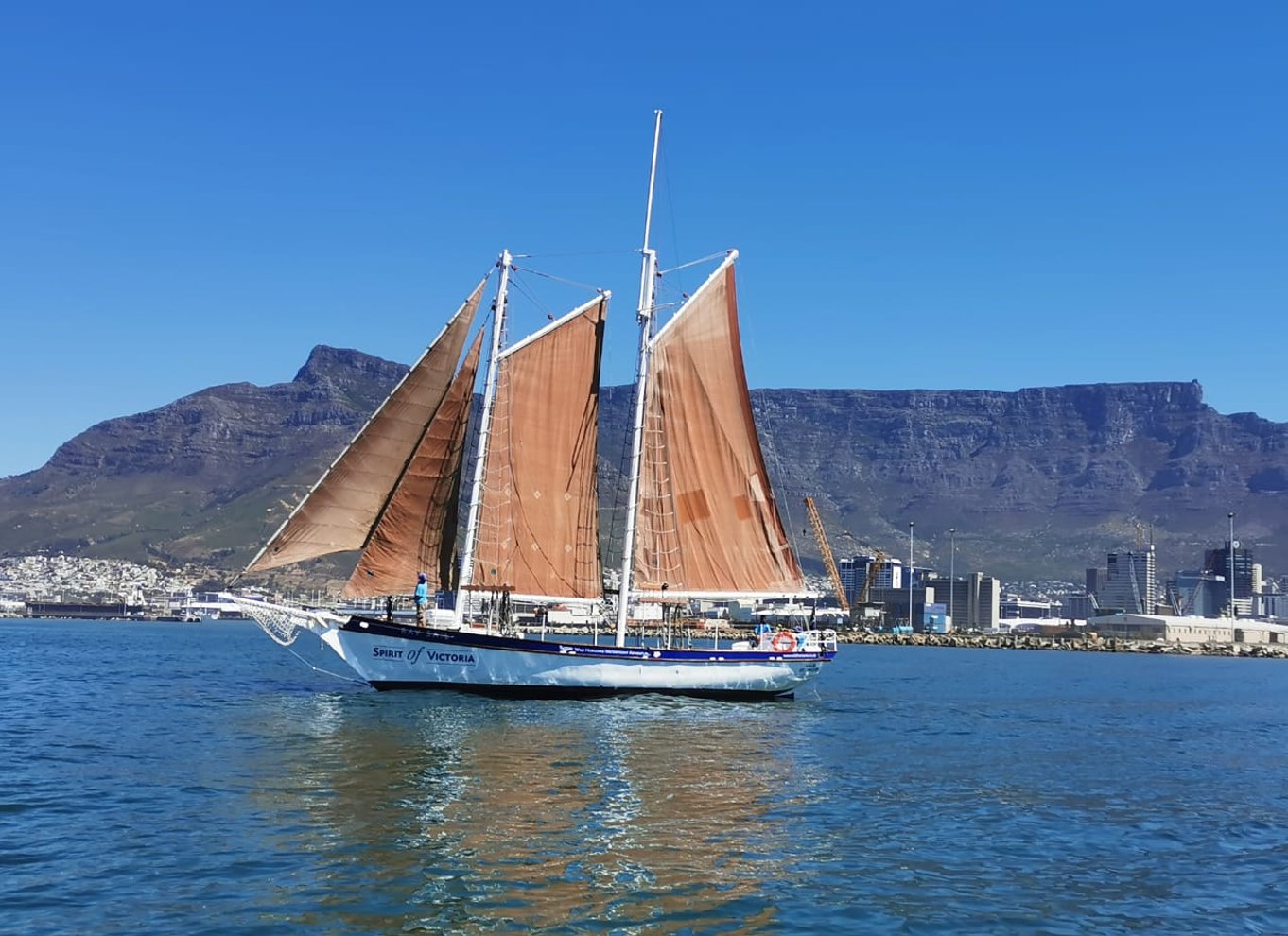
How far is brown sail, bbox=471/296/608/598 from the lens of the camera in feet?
183

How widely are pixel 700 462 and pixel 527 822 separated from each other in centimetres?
3371

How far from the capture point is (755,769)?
35250 mm

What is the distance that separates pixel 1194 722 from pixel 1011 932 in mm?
47577

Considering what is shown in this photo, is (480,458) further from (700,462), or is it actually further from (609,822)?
(609,822)

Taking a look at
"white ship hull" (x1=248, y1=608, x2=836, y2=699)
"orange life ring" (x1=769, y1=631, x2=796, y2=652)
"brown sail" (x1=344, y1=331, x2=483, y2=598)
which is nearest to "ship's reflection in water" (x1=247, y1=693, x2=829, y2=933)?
"white ship hull" (x1=248, y1=608, x2=836, y2=699)

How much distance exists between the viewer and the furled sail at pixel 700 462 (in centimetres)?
5797

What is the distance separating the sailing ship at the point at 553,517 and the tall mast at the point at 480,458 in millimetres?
85

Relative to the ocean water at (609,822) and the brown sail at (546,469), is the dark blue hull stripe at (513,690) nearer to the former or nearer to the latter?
the ocean water at (609,822)

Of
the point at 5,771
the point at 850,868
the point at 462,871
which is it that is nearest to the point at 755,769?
the point at 850,868

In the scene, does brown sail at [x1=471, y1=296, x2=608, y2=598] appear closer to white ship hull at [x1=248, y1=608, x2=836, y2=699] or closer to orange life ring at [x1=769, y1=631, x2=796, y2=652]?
white ship hull at [x1=248, y1=608, x2=836, y2=699]

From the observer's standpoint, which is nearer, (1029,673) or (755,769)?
(755,769)

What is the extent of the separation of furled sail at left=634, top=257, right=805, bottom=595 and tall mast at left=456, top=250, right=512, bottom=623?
740cm

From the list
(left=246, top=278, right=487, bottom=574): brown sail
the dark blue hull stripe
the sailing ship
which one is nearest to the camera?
(left=246, top=278, right=487, bottom=574): brown sail

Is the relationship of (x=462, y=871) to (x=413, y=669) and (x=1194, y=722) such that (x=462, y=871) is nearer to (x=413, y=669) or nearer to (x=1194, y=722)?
(x=413, y=669)
